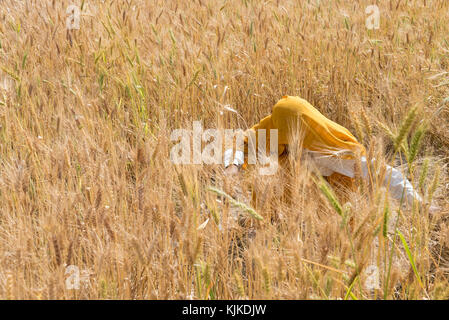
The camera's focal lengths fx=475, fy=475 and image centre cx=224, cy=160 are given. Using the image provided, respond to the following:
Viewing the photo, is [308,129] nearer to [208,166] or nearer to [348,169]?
[348,169]

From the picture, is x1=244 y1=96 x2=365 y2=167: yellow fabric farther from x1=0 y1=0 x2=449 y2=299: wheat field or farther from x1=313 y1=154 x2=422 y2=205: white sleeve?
x1=0 y1=0 x2=449 y2=299: wheat field

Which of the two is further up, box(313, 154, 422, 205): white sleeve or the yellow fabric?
the yellow fabric

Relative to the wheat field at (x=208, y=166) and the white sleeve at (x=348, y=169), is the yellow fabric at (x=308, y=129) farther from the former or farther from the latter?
the wheat field at (x=208, y=166)

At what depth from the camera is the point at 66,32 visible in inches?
113

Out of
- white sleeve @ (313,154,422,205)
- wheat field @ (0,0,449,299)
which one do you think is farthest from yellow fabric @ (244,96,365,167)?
wheat field @ (0,0,449,299)

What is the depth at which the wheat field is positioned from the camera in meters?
1.21

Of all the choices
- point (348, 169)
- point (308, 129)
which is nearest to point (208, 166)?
point (308, 129)

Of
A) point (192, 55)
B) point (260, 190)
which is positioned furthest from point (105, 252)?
point (192, 55)

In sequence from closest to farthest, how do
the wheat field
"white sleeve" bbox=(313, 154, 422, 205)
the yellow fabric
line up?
the wheat field → "white sleeve" bbox=(313, 154, 422, 205) → the yellow fabric

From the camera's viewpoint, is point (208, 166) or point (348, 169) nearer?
point (348, 169)

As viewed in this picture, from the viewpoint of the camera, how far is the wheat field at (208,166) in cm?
121

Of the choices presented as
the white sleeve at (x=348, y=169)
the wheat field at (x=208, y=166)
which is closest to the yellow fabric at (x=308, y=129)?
the white sleeve at (x=348, y=169)

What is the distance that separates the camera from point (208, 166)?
1919 millimetres
